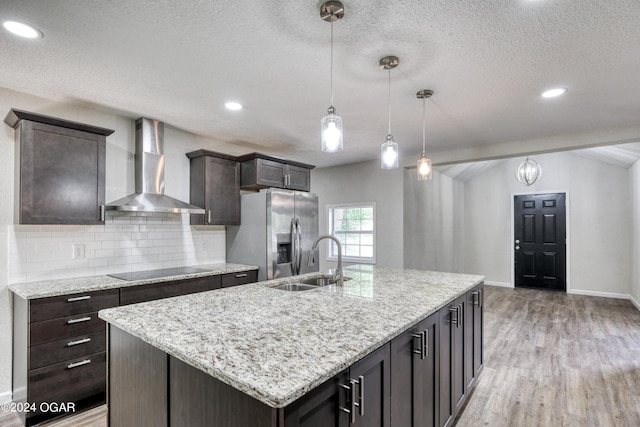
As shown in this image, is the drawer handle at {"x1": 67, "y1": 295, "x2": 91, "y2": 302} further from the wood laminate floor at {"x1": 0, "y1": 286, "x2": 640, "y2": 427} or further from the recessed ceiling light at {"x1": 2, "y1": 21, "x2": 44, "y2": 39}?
the recessed ceiling light at {"x1": 2, "y1": 21, "x2": 44, "y2": 39}

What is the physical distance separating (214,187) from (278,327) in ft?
9.04

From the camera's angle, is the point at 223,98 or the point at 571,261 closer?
the point at 223,98

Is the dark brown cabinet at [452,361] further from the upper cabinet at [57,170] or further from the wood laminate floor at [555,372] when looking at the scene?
the upper cabinet at [57,170]

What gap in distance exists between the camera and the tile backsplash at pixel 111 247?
2.68 m

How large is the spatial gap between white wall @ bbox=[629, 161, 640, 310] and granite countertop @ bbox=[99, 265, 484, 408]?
4915mm

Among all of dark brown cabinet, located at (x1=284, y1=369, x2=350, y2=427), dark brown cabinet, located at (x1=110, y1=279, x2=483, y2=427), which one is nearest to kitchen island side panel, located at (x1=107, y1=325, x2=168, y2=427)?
dark brown cabinet, located at (x1=110, y1=279, x2=483, y2=427)

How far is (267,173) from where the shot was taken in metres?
4.13

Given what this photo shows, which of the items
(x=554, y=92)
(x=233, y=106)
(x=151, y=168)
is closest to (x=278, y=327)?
(x=233, y=106)

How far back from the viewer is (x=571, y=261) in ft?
21.2

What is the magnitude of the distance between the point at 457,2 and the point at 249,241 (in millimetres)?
3151

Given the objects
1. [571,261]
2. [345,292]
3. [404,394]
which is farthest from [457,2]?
[571,261]

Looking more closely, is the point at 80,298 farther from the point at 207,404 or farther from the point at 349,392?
the point at 349,392

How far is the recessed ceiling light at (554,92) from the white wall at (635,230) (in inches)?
146

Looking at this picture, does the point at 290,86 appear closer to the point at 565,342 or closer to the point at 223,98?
the point at 223,98
